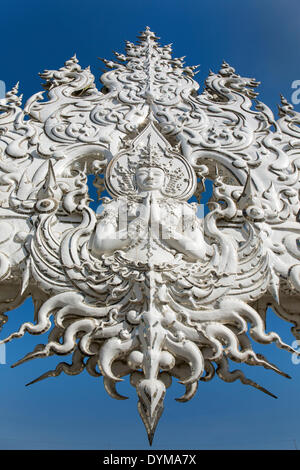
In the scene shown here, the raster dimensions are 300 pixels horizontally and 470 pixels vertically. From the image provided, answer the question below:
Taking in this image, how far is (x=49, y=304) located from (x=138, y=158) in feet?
5.12

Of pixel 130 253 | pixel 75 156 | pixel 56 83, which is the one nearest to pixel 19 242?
pixel 130 253

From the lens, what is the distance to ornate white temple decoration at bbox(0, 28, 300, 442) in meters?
2.55

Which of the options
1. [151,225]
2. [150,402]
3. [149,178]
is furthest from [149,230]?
[150,402]

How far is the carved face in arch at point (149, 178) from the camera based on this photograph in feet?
11.1

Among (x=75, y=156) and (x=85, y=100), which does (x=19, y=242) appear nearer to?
(x=75, y=156)

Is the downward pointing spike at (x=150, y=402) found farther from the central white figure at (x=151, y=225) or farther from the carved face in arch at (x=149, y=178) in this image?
the carved face in arch at (x=149, y=178)

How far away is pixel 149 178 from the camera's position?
3408 mm

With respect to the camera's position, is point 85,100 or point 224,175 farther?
point 85,100

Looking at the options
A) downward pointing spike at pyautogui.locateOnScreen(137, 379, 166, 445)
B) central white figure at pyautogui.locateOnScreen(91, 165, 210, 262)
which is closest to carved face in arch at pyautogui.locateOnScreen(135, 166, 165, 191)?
central white figure at pyautogui.locateOnScreen(91, 165, 210, 262)

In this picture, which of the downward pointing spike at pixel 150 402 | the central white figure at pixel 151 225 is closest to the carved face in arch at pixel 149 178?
the central white figure at pixel 151 225

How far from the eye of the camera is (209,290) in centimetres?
278

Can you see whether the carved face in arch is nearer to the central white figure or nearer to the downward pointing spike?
the central white figure

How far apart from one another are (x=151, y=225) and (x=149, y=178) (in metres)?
0.50

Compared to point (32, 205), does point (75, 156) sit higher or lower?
higher
